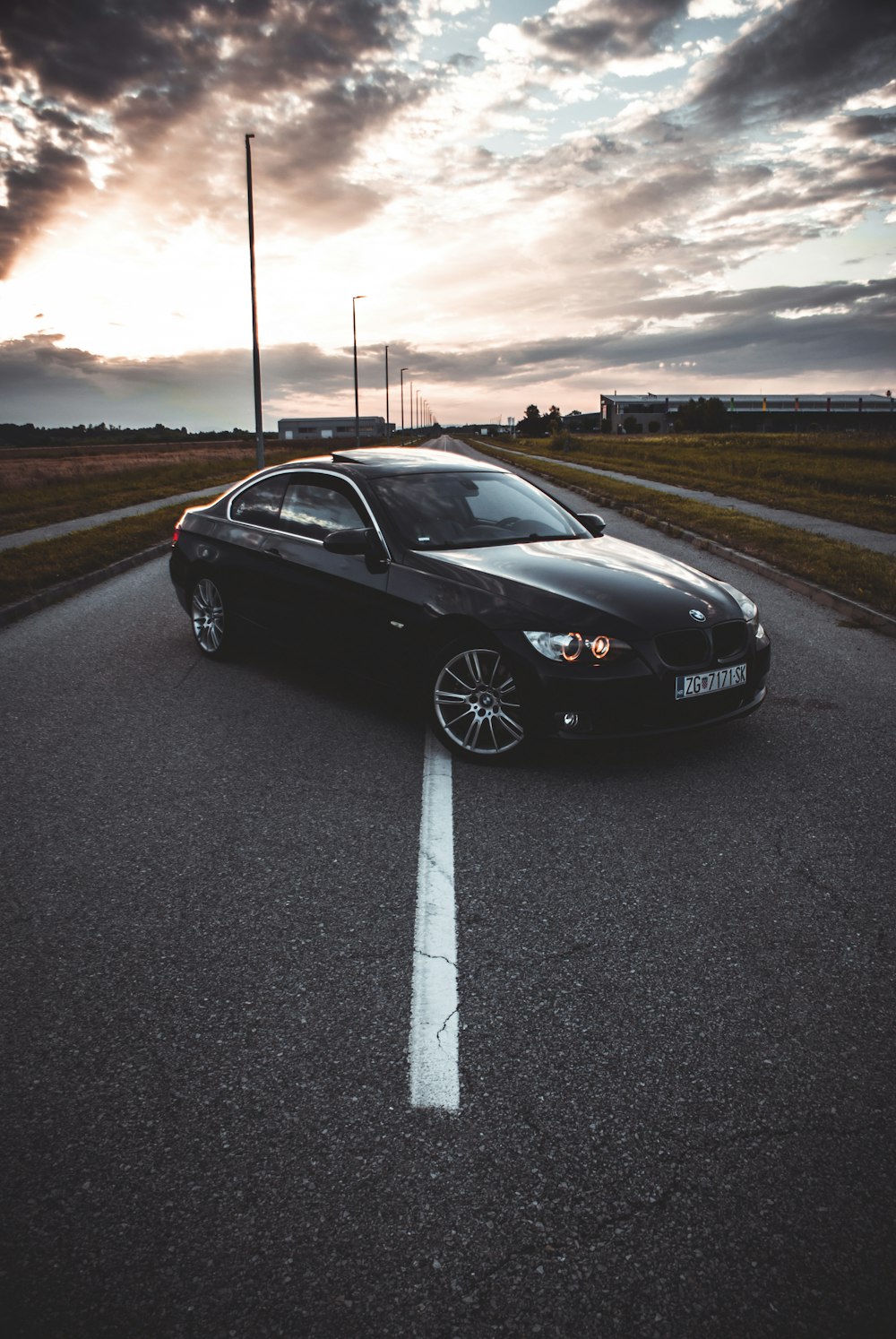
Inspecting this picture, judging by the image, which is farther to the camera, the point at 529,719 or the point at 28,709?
the point at 28,709

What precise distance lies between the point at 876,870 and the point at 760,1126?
5.30ft

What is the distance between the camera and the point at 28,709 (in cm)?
556

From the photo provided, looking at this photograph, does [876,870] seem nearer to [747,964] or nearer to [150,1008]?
[747,964]

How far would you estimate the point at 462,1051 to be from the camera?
93.9 inches

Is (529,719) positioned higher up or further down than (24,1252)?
higher up

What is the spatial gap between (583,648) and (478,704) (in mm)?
681

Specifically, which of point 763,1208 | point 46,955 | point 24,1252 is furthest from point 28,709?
point 763,1208

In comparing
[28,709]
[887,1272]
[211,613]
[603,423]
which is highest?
[603,423]

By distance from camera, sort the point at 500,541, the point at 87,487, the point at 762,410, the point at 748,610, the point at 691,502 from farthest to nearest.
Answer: the point at 762,410, the point at 87,487, the point at 691,502, the point at 500,541, the point at 748,610

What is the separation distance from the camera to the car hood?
4.36 m

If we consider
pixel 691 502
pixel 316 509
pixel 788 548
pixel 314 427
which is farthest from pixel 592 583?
pixel 314 427

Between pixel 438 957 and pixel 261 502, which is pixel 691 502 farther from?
pixel 438 957

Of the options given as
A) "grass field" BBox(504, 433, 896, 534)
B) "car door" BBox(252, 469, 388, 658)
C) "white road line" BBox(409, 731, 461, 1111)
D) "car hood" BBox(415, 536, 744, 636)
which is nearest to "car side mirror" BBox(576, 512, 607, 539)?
"car hood" BBox(415, 536, 744, 636)

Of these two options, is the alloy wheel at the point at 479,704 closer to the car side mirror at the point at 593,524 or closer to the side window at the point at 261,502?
the car side mirror at the point at 593,524
